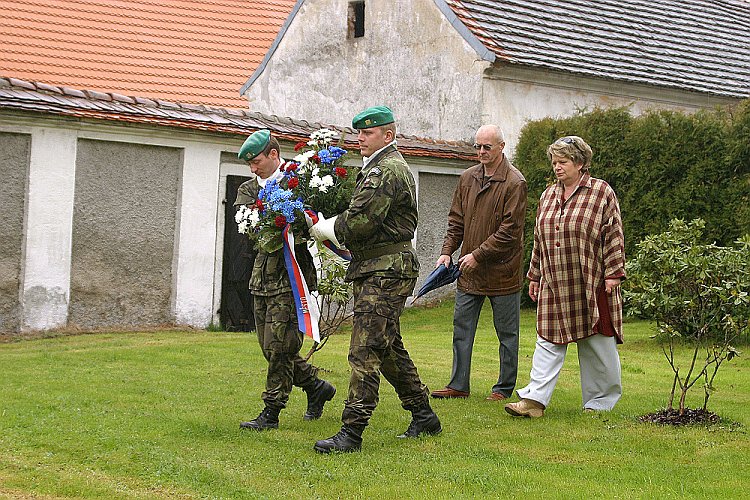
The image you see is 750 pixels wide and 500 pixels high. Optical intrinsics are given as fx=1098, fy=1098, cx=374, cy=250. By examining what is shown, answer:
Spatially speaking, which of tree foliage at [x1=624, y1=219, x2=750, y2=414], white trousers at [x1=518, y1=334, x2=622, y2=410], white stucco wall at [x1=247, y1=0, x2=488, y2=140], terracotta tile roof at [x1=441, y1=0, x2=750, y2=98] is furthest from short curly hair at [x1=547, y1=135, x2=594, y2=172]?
white stucco wall at [x1=247, y1=0, x2=488, y2=140]

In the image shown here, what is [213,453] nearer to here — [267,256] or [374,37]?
[267,256]

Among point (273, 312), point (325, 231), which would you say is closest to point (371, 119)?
point (325, 231)

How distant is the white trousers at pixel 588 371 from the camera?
7.98 metres

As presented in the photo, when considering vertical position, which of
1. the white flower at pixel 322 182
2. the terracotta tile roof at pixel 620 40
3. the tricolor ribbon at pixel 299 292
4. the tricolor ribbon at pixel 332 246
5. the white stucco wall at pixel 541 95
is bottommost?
the tricolor ribbon at pixel 299 292

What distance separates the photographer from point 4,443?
6906 mm

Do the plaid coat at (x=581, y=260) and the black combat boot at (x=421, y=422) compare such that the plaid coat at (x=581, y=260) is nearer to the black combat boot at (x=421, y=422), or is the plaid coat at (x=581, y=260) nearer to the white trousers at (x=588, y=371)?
the white trousers at (x=588, y=371)

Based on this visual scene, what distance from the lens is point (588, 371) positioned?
820 cm

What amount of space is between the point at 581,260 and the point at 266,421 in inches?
99.1

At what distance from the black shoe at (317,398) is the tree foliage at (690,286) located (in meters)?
2.29

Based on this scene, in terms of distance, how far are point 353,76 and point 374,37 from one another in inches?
34.1

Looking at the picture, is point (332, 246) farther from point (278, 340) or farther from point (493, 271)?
point (493, 271)

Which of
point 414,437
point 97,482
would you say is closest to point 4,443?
point 97,482

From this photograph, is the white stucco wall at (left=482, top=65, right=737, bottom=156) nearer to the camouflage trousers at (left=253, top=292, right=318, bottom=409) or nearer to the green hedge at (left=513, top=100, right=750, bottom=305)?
the green hedge at (left=513, top=100, right=750, bottom=305)

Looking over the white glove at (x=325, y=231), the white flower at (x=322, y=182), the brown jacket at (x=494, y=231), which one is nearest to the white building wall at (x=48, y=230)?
the brown jacket at (x=494, y=231)
